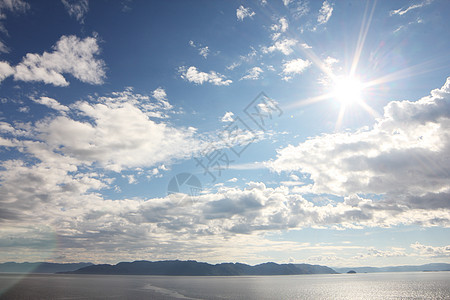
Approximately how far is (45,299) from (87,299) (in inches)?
751

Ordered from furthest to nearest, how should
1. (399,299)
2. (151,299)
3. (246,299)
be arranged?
(399,299) → (246,299) → (151,299)

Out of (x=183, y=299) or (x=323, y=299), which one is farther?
(x=323, y=299)

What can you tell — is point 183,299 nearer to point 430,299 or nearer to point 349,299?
point 349,299

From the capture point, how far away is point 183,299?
13925cm

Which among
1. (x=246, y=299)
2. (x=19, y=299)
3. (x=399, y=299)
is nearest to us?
(x=19, y=299)

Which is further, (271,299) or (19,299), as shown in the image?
(271,299)

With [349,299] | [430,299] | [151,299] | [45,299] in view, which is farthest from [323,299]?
[45,299]

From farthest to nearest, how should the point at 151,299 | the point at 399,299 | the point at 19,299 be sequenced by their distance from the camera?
the point at 399,299
the point at 151,299
the point at 19,299

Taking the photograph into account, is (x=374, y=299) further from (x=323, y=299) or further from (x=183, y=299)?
(x=183, y=299)

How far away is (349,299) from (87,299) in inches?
5923

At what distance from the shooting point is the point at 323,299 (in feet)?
527

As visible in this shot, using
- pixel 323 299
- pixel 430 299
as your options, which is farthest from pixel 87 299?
pixel 430 299

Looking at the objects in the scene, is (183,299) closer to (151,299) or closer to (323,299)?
(151,299)

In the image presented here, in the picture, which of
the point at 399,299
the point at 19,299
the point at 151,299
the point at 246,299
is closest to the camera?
the point at 19,299
